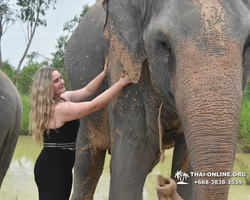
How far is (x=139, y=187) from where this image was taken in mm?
3383

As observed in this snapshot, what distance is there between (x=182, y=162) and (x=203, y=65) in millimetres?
1472

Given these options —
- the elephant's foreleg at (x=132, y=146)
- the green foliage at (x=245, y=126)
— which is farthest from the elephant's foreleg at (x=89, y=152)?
the green foliage at (x=245, y=126)

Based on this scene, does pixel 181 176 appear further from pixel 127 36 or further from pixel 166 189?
pixel 127 36

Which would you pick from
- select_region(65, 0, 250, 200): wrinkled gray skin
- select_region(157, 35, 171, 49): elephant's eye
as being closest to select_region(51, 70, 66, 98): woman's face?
select_region(65, 0, 250, 200): wrinkled gray skin

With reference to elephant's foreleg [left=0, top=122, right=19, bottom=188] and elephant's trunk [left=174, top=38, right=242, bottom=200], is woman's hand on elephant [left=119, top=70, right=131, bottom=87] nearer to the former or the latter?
elephant's trunk [left=174, top=38, right=242, bottom=200]

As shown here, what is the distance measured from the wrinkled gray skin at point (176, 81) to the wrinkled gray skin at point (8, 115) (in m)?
0.67

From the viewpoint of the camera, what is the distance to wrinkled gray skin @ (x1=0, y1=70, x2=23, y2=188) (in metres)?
3.40

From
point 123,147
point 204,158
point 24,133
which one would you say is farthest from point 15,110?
point 24,133

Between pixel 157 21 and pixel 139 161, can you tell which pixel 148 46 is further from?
pixel 139 161

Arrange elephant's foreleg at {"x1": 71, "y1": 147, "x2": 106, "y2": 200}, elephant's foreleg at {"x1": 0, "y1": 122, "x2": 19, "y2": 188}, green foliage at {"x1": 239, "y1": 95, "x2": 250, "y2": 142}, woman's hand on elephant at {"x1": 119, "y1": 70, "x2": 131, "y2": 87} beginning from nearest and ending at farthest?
woman's hand on elephant at {"x1": 119, "y1": 70, "x2": 131, "y2": 87} → elephant's foreleg at {"x1": 0, "y1": 122, "x2": 19, "y2": 188} → elephant's foreleg at {"x1": 71, "y1": 147, "x2": 106, "y2": 200} → green foliage at {"x1": 239, "y1": 95, "x2": 250, "y2": 142}

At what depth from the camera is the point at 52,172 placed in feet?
11.3

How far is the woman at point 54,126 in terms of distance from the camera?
3.33 m

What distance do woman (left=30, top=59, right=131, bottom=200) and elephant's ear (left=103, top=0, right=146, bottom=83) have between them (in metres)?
0.20

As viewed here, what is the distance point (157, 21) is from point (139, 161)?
99 cm
